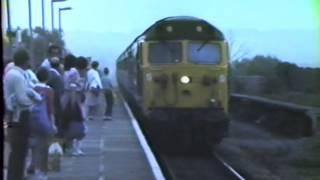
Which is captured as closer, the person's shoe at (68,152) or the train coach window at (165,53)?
the person's shoe at (68,152)

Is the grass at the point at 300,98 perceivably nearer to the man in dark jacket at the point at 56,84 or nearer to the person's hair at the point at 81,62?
the person's hair at the point at 81,62

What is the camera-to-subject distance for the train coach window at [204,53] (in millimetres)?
18297

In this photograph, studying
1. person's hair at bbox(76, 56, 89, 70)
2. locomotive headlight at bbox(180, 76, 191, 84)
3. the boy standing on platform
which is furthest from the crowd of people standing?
the boy standing on platform

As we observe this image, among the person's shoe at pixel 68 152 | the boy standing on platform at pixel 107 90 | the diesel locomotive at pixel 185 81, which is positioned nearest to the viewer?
the person's shoe at pixel 68 152

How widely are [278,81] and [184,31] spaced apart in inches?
895

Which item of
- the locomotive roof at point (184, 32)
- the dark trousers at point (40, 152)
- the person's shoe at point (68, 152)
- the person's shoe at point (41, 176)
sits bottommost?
the person's shoe at point (68, 152)

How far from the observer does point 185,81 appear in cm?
1803

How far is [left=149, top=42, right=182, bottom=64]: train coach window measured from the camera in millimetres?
18312

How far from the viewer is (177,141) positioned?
61.4 feet

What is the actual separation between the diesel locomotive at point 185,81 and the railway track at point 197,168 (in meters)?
0.48

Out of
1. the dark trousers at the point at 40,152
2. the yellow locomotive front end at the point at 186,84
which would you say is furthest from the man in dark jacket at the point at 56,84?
the yellow locomotive front end at the point at 186,84

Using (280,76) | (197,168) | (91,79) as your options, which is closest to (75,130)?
(197,168)

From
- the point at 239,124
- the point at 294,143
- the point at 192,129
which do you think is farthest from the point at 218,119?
the point at 239,124

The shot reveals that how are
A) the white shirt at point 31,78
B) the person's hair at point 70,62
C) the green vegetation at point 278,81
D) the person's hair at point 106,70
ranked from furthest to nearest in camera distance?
1. the green vegetation at point 278,81
2. the person's hair at point 106,70
3. the person's hair at point 70,62
4. the white shirt at point 31,78
